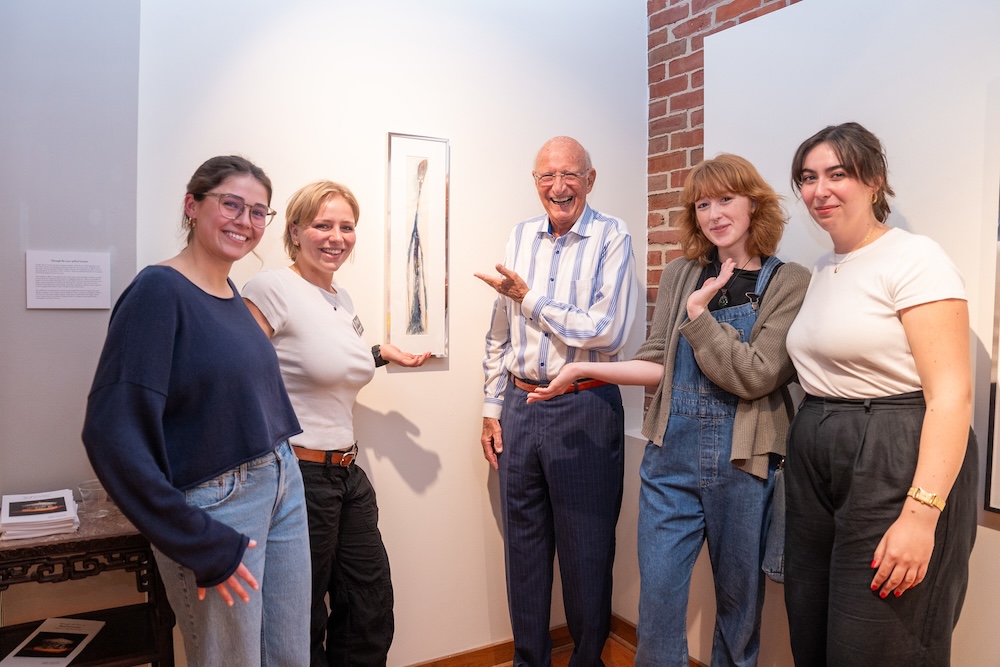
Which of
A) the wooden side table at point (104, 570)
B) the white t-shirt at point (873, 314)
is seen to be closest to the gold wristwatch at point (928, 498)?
the white t-shirt at point (873, 314)

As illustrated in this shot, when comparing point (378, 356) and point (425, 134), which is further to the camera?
point (425, 134)

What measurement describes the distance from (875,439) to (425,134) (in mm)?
1901

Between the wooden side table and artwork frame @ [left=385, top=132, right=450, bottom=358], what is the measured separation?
1.11m

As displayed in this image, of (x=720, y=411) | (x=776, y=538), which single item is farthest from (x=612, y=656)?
(x=720, y=411)

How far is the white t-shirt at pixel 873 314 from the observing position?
161 cm

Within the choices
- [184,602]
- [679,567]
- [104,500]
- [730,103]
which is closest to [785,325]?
[679,567]

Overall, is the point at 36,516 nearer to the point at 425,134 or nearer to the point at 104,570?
the point at 104,570

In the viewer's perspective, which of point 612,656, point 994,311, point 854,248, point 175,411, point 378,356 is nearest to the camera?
point 175,411

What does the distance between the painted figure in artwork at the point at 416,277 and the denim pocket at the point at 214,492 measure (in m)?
1.31

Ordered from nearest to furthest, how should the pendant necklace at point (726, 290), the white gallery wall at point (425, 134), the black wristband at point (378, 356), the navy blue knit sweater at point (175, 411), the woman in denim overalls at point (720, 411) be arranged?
the navy blue knit sweater at point (175, 411) → the woman in denim overalls at point (720, 411) → the pendant necklace at point (726, 290) → the white gallery wall at point (425, 134) → the black wristband at point (378, 356)

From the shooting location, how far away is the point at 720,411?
2096 millimetres

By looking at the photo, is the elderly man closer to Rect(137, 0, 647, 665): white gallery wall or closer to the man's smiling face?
the man's smiling face

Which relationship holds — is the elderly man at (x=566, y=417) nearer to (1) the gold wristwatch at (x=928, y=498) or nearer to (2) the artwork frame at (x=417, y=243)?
(2) the artwork frame at (x=417, y=243)

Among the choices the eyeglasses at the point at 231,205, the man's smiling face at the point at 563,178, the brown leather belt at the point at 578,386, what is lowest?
the brown leather belt at the point at 578,386
